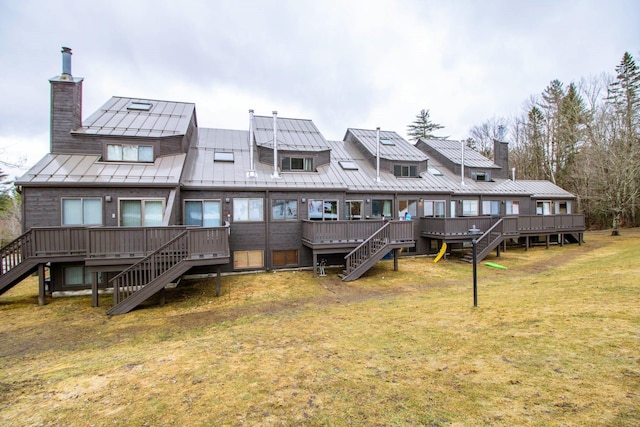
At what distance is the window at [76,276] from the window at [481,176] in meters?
23.7

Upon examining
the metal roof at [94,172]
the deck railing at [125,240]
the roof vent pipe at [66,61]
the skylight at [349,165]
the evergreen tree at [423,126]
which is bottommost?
the deck railing at [125,240]

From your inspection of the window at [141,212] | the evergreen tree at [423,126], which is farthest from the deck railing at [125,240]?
the evergreen tree at [423,126]

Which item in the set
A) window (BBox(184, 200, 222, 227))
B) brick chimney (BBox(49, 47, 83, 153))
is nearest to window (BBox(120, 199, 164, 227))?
window (BBox(184, 200, 222, 227))

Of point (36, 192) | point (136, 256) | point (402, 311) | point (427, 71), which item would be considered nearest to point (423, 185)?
point (402, 311)

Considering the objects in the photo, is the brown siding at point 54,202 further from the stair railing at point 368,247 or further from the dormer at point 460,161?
the dormer at point 460,161

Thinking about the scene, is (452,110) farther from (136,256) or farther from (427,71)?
(136,256)

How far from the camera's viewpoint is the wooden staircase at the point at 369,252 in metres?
12.4

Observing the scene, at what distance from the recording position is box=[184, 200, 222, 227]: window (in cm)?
1293

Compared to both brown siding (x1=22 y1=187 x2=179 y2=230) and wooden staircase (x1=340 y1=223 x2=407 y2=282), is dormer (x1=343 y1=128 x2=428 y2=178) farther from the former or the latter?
brown siding (x1=22 y1=187 x2=179 y2=230)

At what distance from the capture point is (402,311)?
8.05 meters

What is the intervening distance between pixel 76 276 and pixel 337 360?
1163 centimetres

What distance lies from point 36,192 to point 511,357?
A: 15.5 meters

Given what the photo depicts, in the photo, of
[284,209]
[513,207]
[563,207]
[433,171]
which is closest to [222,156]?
[284,209]

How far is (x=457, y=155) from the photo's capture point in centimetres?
2256
